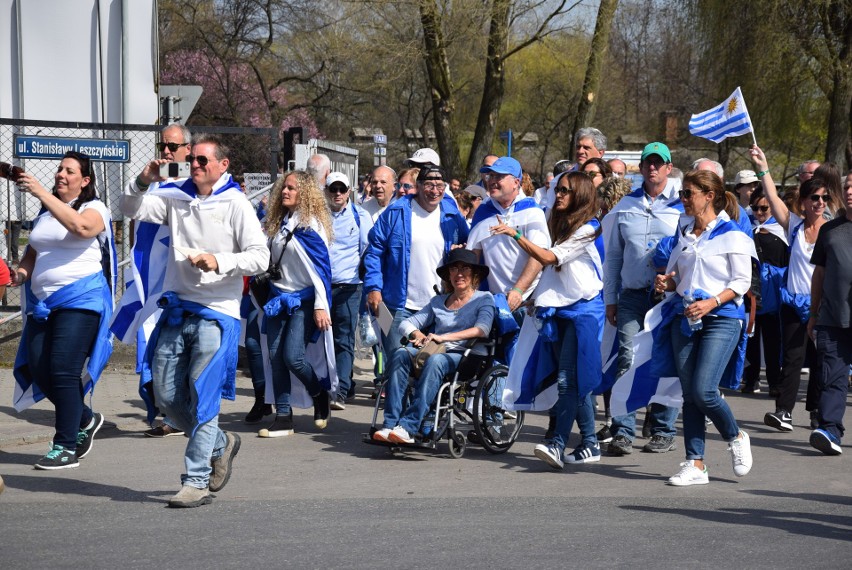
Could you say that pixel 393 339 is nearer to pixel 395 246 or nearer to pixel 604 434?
pixel 395 246

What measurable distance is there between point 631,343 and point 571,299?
36.4 inches

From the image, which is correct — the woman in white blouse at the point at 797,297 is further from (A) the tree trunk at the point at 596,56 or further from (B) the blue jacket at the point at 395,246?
(A) the tree trunk at the point at 596,56

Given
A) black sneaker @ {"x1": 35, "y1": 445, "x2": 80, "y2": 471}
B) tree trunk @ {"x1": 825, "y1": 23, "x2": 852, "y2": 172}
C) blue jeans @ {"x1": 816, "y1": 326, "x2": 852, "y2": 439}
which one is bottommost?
black sneaker @ {"x1": 35, "y1": 445, "x2": 80, "y2": 471}

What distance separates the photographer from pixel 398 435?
25.5 ft

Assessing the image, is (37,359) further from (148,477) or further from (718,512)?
(718,512)

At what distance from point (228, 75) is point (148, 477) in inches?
1225

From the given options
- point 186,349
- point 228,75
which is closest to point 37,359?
point 186,349

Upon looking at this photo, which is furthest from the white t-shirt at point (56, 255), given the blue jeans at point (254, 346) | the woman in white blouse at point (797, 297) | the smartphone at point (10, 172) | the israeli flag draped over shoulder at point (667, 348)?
the woman in white blouse at point (797, 297)

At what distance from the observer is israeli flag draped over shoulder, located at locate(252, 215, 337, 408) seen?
29.9 ft

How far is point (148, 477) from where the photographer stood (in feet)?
23.8

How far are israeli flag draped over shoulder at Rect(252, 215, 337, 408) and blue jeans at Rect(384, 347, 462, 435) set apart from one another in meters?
1.22

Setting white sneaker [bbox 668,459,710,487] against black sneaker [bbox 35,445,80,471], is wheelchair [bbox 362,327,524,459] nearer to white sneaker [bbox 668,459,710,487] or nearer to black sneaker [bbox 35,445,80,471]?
white sneaker [bbox 668,459,710,487]

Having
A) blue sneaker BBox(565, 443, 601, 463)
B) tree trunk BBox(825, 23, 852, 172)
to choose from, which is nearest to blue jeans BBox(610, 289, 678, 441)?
blue sneaker BBox(565, 443, 601, 463)

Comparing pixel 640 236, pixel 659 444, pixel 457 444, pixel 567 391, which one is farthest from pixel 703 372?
pixel 457 444
